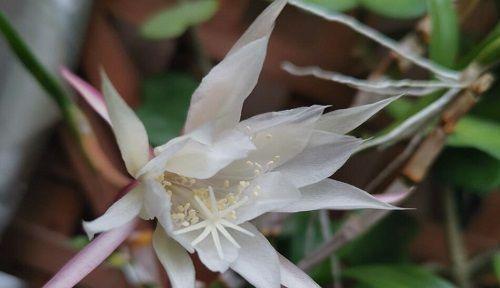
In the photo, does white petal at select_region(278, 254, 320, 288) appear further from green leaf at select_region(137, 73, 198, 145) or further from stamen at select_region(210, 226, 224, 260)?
green leaf at select_region(137, 73, 198, 145)

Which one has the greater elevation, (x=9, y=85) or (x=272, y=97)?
(x=272, y=97)

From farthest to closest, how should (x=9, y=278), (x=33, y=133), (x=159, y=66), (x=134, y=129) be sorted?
(x=159, y=66) → (x=33, y=133) → (x=9, y=278) → (x=134, y=129)

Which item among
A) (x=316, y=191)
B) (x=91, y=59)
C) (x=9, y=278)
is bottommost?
(x=9, y=278)

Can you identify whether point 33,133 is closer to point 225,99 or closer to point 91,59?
point 91,59

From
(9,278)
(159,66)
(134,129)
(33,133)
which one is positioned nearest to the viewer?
(134,129)

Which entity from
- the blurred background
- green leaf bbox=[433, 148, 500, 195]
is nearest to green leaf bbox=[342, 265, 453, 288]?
the blurred background

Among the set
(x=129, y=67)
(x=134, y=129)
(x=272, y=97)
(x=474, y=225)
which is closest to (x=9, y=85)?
(x=129, y=67)
